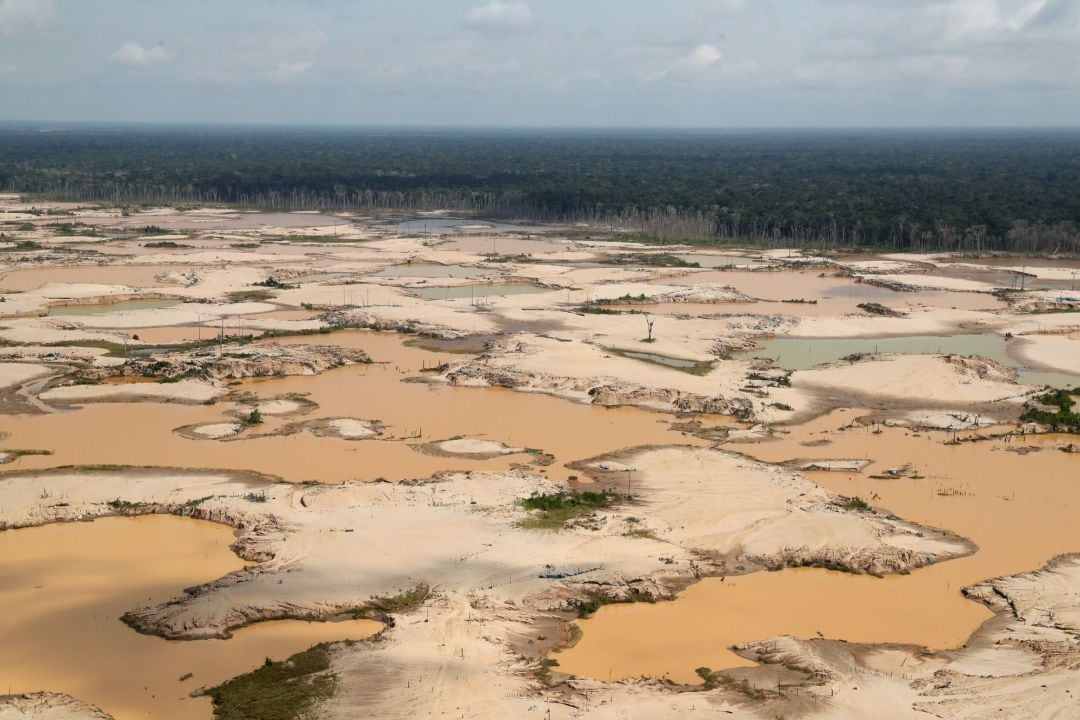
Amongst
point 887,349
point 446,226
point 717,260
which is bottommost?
point 887,349

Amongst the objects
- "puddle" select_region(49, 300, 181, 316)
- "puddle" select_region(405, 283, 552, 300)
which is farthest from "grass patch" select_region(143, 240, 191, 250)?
"puddle" select_region(405, 283, 552, 300)

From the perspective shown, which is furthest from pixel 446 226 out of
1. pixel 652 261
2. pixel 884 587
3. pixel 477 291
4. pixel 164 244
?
pixel 884 587

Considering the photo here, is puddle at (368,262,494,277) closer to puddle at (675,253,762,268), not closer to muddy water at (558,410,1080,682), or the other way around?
puddle at (675,253,762,268)

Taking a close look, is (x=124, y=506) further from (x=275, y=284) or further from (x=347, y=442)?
(x=275, y=284)

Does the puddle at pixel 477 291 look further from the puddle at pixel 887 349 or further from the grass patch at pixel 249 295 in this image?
the puddle at pixel 887 349

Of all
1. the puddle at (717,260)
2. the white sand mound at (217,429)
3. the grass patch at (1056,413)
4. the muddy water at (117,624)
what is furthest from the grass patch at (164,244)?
the grass patch at (1056,413)

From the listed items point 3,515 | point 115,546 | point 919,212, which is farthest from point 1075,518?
point 919,212
